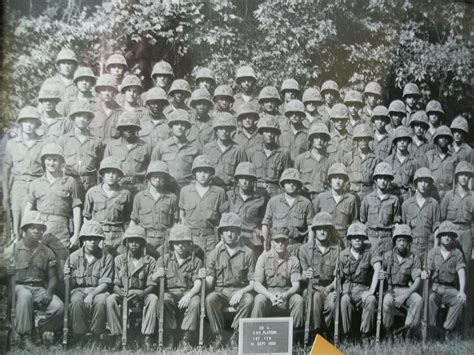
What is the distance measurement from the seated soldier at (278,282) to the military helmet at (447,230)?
713 mm

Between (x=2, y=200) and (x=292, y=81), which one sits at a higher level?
(x=292, y=81)

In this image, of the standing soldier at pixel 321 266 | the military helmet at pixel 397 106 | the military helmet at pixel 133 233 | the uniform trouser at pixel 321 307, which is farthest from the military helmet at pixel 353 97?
the military helmet at pixel 133 233

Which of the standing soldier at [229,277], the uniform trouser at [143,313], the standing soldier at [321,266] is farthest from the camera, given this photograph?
the standing soldier at [321,266]

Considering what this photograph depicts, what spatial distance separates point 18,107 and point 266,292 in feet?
4.22

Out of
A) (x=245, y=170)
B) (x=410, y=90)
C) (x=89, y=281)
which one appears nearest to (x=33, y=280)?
(x=89, y=281)

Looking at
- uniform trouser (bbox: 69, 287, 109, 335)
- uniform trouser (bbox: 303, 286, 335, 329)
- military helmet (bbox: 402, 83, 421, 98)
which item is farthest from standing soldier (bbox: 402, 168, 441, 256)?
uniform trouser (bbox: 69, 287, 109, 335)

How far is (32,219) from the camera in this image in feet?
8.07

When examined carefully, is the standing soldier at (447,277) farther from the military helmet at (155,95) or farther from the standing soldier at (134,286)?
the military helmet at (155,95)

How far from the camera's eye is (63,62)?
248 centimetres

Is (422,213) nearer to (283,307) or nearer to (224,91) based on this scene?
(283,307)

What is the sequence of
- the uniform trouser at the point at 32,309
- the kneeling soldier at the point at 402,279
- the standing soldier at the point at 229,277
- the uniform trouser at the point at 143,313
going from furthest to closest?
the kneeling soldier at the point at 402,279
the standing soldier at the point at 229,277
the uniform trouser at the point at 143,313
the uniform trouser at the point at 32,309

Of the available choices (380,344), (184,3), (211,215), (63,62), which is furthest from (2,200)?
(380,344)

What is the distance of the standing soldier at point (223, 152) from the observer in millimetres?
2664

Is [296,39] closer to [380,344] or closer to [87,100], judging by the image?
[87,100]
